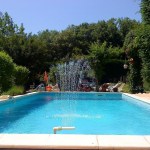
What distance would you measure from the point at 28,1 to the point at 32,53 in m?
6.53

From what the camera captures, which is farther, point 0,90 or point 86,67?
point 86,67

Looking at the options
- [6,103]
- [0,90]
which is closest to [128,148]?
[6,103]

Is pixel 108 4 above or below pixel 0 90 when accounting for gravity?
above

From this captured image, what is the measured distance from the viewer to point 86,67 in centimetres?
2550

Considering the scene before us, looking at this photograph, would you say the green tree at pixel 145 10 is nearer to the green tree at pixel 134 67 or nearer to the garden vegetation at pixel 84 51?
the garden vegetation at pixel 84 51

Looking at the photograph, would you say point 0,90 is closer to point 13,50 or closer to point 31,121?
point 31,121

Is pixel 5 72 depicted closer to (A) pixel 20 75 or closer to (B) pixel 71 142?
(A) pixel 20 75

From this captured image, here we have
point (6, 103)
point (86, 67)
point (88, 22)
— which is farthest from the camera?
point (88, 22)

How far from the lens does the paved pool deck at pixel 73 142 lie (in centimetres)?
404

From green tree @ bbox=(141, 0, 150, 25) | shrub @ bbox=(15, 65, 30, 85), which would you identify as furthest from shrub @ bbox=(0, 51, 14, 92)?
green tree @ bbox=(141, 0, 150, 25)

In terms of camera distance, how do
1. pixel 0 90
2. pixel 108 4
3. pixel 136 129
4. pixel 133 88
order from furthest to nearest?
pixel 133 88 < pixel 108 4 < pixel 0 90 < pixel 136 129

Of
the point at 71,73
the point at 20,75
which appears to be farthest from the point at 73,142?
the point at 71,73

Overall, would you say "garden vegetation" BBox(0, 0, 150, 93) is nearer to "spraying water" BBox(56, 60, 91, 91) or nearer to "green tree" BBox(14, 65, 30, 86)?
"green tree" BBox(14, 65, 30, 86)

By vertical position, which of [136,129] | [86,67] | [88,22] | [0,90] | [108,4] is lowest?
[136,129]
